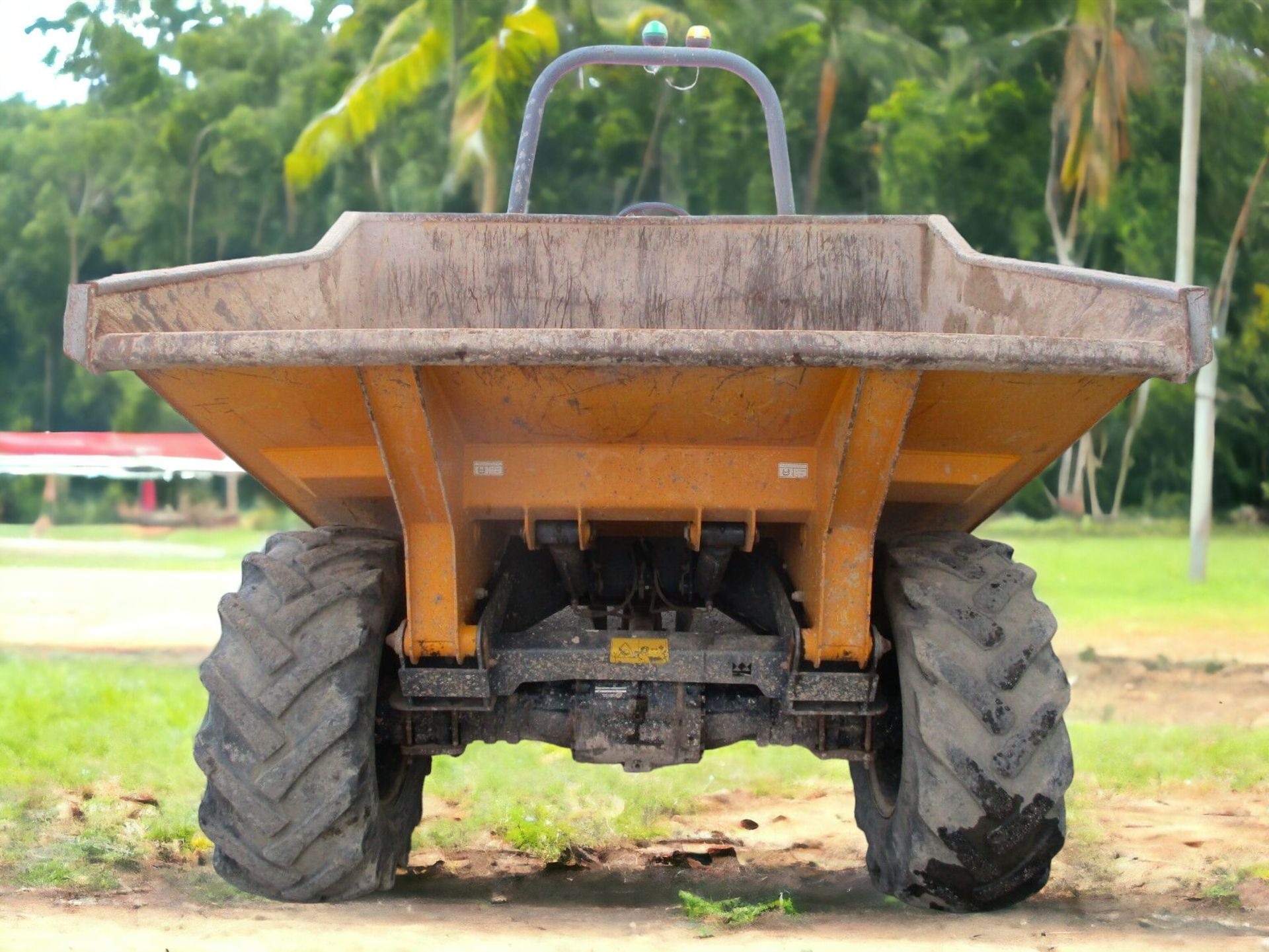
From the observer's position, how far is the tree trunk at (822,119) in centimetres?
2642

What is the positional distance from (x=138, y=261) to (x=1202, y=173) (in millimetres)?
19175

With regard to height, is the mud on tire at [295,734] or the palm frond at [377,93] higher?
the palm frond at [377,93]

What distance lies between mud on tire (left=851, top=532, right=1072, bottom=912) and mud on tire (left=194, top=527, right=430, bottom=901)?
→ 139cm

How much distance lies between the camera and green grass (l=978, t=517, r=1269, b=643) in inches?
533

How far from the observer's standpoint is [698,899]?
171 inches

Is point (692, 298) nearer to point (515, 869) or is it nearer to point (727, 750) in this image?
point (515, 869)

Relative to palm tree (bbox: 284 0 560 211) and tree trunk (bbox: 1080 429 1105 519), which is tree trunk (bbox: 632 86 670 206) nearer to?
palm tree (bbox: 284 0 560 211)

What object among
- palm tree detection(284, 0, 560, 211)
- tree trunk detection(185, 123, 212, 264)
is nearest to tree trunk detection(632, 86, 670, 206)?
palm tree detection(284, 0, 560, 211)

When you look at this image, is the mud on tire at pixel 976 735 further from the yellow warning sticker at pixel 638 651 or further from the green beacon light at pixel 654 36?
the green beacon light at pixel 654 36

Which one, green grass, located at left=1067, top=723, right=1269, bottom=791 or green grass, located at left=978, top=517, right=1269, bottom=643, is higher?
green grass, located at left=1067, top=723, right=1269, bottom=791

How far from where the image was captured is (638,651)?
434cm

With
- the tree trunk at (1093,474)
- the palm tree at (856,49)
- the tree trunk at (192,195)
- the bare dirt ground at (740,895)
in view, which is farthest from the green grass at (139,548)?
the tree trunk at (1093,474)

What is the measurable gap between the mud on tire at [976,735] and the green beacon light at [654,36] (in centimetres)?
270

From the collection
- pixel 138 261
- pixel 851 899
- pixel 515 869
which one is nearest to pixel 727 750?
pixel 515 869
